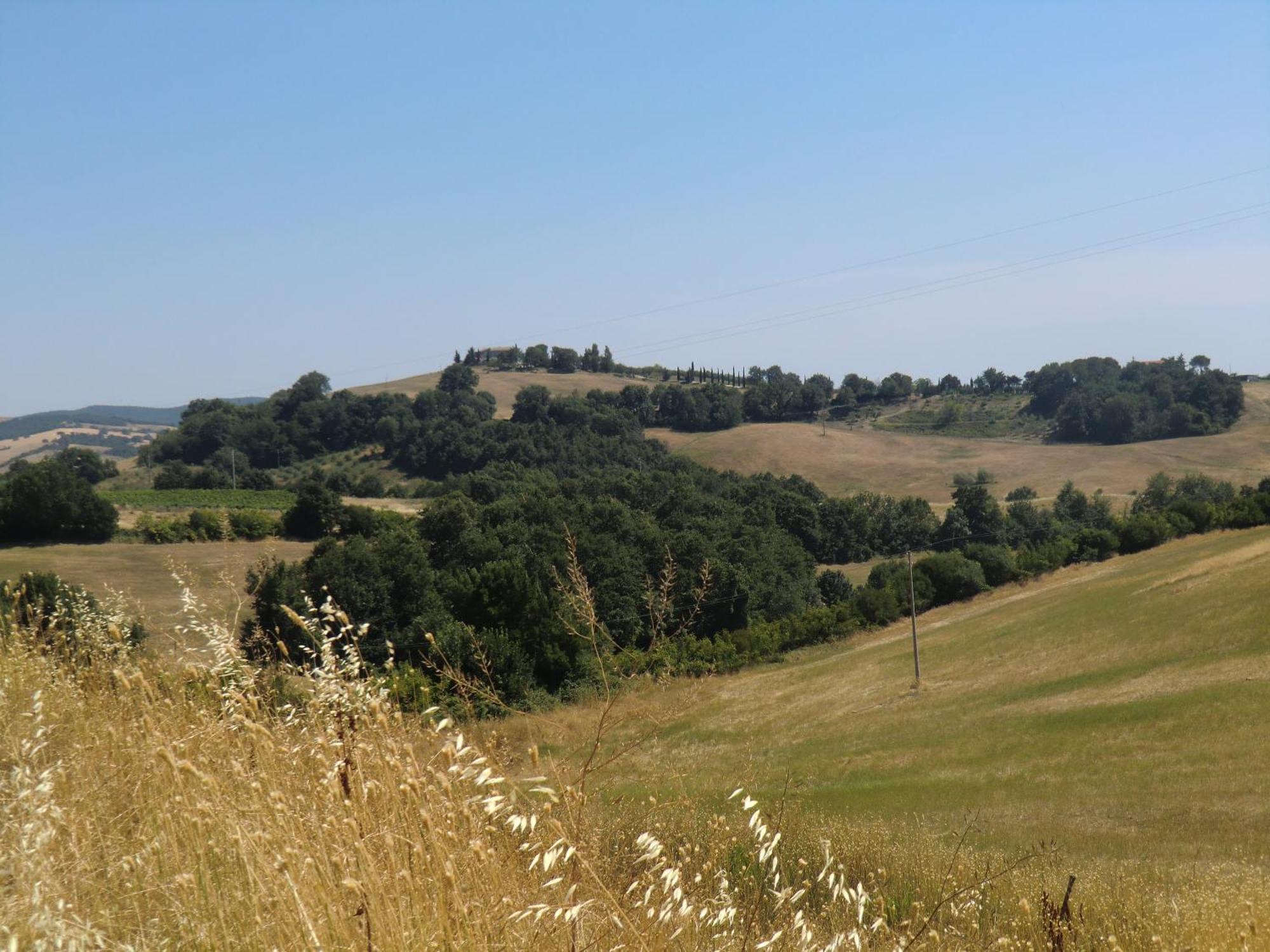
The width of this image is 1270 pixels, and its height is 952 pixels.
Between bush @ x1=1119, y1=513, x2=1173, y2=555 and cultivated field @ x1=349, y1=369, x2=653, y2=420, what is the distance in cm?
7575

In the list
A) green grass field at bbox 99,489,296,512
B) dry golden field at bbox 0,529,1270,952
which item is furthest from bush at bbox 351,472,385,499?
dry golden field at bbox 0,529,1270,952

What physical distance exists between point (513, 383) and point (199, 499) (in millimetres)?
65644

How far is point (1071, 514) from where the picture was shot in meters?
72.9

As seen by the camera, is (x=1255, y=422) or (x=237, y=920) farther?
(x=1255, y=422)

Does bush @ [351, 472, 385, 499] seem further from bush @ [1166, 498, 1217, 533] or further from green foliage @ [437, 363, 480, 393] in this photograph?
bush @ [1166, 498, 1217, 533]

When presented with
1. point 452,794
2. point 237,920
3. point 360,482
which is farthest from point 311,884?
point 360,482

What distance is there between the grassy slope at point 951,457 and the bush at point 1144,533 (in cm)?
2440

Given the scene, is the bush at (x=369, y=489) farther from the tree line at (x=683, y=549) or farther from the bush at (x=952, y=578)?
the bush at (x=952, y=578)

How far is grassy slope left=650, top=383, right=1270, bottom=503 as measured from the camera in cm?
8750

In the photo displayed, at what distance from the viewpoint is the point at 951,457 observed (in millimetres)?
99625

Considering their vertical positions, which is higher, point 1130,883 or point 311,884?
point 311,884

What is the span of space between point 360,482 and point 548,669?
198 ft

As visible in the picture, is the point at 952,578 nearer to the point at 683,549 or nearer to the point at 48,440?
the point at 683,549

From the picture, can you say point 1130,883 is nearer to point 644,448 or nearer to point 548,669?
point 548,669
